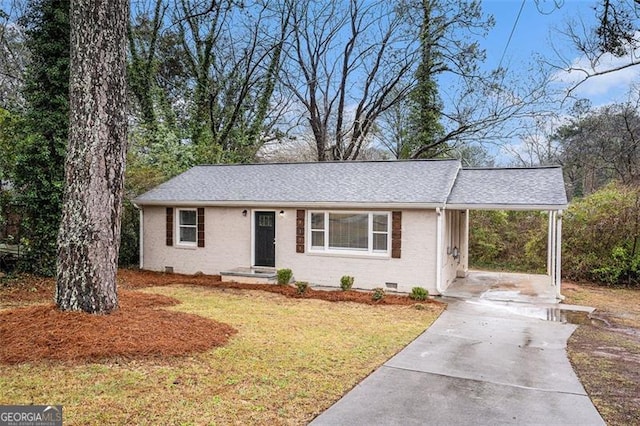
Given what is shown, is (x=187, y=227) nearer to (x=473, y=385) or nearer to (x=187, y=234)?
(x=187, y=234)

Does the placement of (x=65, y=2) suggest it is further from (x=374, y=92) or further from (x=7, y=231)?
(x=374, y=92)

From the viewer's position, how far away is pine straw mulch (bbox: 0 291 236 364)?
500 centimetres

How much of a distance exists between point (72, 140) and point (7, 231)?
694 cm

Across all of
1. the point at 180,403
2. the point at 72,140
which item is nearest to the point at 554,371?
the point at 180,403

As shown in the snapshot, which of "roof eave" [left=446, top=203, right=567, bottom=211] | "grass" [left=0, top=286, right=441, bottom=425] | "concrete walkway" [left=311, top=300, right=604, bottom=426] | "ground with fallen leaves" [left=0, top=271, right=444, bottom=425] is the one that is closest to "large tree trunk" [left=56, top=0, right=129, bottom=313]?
"ground with fallen leaves" [left=0, top=271, right=444, bottom=425]

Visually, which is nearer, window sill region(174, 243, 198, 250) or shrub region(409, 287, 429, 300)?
shrub region(409, 287, 429, 300)

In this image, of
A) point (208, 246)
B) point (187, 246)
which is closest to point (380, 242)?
point (208, 246)

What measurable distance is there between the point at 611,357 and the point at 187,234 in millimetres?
10802

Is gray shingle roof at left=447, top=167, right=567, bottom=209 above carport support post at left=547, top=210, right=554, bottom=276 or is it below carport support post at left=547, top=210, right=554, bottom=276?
above

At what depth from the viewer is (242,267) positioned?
12203 millimetres

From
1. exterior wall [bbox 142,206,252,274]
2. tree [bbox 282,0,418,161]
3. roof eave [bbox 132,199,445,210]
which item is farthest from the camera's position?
tree [bbox 282,0,418,161]

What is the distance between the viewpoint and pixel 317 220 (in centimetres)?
1142

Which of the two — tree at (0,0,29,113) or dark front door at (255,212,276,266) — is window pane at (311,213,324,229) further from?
tree at (0,0,29,113)

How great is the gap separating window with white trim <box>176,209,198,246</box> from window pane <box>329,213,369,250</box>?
4342mm
